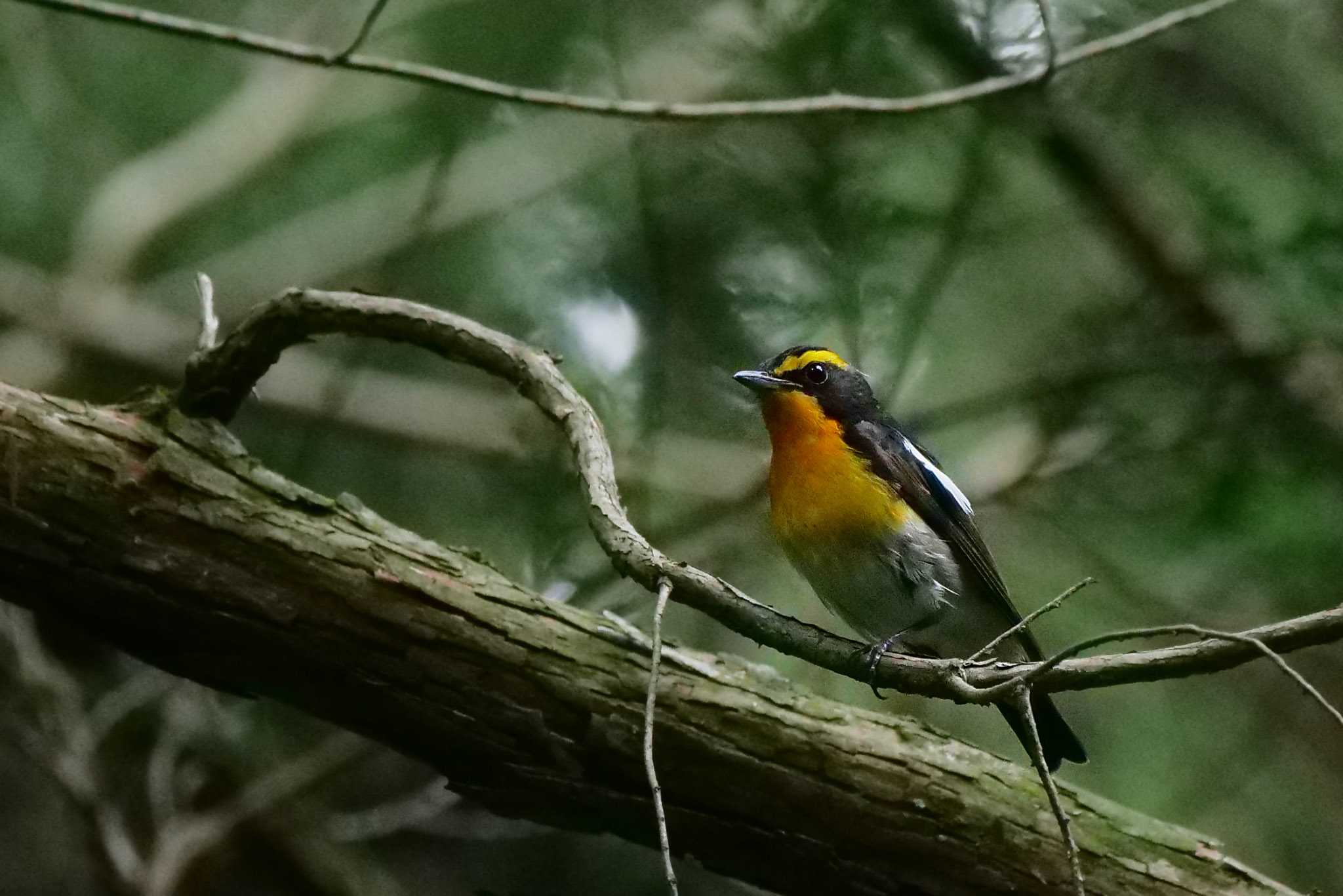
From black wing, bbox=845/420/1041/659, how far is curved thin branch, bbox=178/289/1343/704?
0.93 m

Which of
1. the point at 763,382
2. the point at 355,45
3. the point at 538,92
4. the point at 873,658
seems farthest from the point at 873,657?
the point at 355,45

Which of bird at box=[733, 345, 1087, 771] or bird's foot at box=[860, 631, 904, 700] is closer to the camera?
bird's foot at box=[860, 631, 904, 700]

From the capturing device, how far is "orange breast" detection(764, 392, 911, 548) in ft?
11.6

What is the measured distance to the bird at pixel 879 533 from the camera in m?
3.55

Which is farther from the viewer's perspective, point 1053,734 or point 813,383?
point 813,383

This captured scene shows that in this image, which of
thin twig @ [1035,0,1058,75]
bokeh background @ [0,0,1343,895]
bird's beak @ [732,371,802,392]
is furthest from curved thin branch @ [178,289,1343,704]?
thin twig @ [1035,0,1058,75]

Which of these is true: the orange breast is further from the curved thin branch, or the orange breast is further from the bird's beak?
the curved thin branch

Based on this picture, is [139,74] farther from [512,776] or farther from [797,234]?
[512,776]

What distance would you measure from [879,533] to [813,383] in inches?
22.9

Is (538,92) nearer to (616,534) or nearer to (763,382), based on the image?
(763,382)

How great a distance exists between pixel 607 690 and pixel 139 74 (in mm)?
4431

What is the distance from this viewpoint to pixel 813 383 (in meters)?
3.92

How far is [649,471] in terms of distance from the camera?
192 inches

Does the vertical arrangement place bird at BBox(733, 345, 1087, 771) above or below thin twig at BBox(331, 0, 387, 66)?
below
